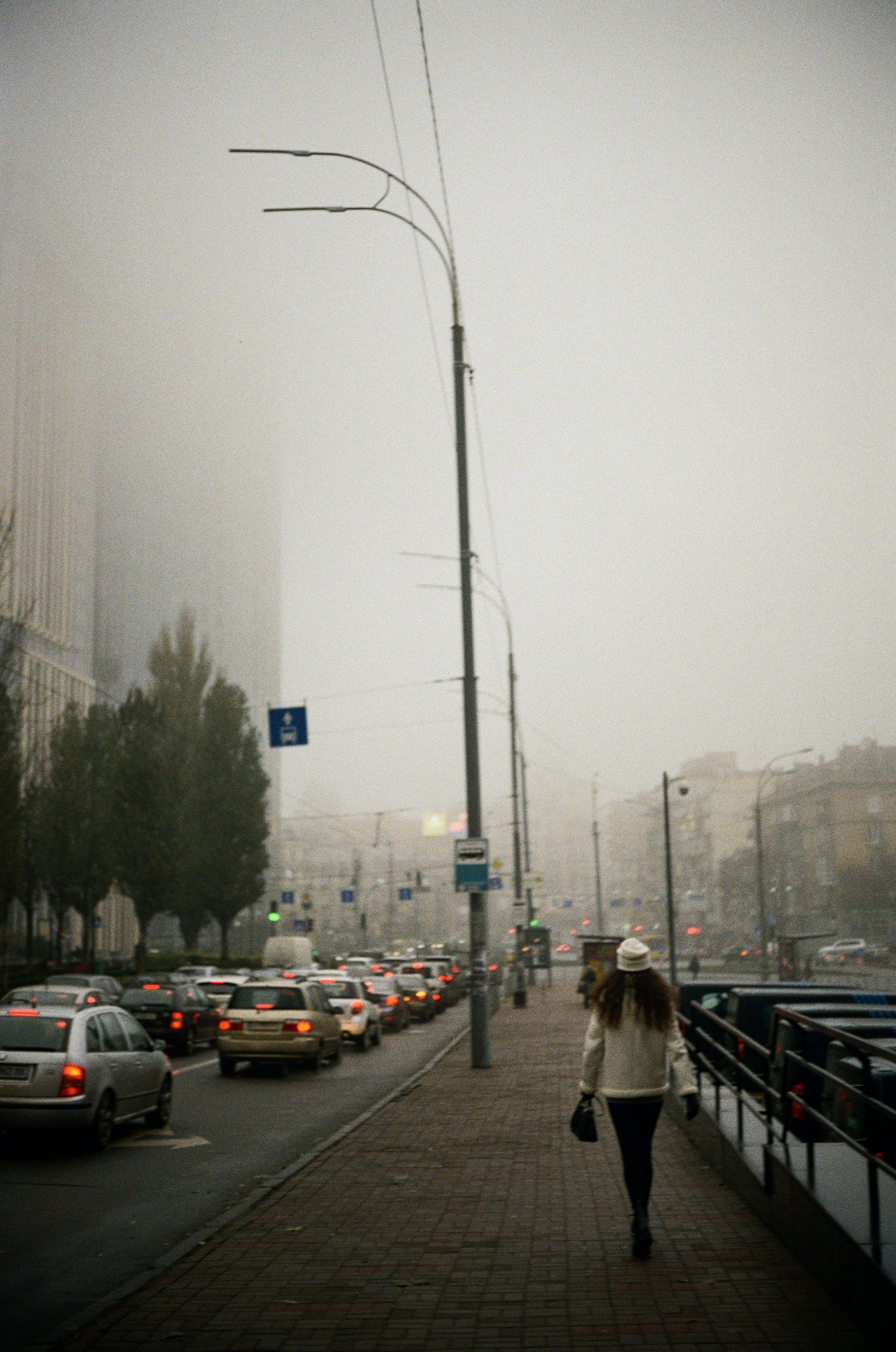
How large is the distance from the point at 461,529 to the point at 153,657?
52.9m

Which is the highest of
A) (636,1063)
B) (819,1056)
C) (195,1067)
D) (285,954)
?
(636,1063)

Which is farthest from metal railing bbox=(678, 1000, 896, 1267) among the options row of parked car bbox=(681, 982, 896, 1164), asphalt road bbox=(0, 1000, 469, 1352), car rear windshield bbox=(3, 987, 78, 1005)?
car rear windshield bbox=(3, 987, 78, 1005)

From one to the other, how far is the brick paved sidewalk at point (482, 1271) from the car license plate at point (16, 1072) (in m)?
2.92

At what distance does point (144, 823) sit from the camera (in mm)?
61281

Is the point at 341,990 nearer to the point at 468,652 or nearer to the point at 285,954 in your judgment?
the point at 468,652

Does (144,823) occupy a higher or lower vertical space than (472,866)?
higher

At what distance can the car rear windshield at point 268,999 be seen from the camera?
72.5ft

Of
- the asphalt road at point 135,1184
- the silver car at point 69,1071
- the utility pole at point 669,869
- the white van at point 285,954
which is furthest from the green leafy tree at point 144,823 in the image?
the silver car at point 69,1071

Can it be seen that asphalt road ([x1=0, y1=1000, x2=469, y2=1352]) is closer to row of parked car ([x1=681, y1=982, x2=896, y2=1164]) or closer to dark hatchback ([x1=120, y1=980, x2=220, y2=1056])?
row of parked car ([x1=681, y1=982, x2=896, y2=1164])

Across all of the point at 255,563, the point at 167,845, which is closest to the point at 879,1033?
the point at 167,845

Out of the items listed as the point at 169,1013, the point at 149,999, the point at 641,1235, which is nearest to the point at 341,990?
the point at 169,1013

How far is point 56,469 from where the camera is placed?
78938 mm

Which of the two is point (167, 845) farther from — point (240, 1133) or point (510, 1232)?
point (510, 1232)

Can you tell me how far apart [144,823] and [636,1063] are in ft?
184
